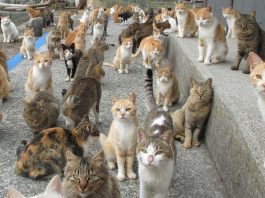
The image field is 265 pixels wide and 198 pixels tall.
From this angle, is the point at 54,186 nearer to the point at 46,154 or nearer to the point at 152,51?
the point at 46,154

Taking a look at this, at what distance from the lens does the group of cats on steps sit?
267 centimetres

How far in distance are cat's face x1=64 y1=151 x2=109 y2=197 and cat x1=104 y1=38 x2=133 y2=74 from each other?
448 centimetres

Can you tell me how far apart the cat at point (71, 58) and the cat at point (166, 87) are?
177cm

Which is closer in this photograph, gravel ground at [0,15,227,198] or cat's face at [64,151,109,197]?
cat's face at [64,151,109,197]

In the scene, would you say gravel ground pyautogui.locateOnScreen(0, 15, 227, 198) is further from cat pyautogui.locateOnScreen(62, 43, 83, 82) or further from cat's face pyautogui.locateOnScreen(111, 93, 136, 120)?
cat's face pyautogui.locateOnScreen(111, 93, 136, 120)

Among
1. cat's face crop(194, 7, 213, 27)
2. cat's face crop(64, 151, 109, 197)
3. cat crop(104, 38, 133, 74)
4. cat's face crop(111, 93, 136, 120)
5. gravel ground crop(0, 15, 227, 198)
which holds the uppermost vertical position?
cat's face crop(194, 7, 213, 27)

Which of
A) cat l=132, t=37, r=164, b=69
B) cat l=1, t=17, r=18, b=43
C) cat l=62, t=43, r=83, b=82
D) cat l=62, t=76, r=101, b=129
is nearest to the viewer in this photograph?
cat l=62, t=76, r=101, b=129

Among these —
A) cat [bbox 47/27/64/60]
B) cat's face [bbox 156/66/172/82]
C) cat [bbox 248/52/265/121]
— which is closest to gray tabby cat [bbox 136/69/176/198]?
cat [bbox 248/52/265/121]

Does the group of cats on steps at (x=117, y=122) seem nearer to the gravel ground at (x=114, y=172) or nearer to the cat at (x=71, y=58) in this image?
the cat at (x=71, y=58)

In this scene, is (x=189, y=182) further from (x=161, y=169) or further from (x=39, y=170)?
(x=39, y=170)

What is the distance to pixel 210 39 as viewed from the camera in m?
5.30

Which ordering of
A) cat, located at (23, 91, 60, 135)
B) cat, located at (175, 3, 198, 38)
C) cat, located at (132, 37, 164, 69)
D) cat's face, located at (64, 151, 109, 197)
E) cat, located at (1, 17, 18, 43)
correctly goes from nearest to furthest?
1. cat's face, located at (64, 151, 109, 197)
2. cat, located at (23, 91, 60, 135)
3. cat, located at (132, 37, 164, 69)
4. cat, located at (175, 3, 198, 38)
5. cat, located at (1, 17, 18, 43)

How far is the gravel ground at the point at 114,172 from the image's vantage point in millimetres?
3381

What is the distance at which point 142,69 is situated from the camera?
295 inches
